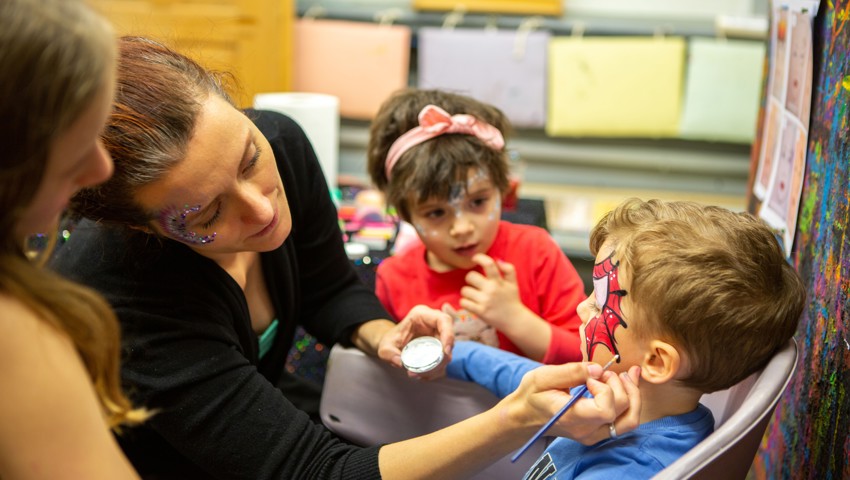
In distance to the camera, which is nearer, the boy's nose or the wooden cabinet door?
the boy's nose

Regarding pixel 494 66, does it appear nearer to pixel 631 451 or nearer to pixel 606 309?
pixel 606 309

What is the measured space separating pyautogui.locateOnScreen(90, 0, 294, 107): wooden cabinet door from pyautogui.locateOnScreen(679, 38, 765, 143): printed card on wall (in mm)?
1512

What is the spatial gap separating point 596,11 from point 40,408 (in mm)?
2795

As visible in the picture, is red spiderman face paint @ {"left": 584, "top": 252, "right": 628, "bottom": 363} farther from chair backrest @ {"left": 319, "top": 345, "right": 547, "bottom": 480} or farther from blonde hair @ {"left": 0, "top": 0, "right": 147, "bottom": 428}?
blonde hair @ {"left": 0, "top": 0, "right": 147, "bottom": 428}

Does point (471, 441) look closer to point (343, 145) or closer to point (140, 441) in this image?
point (140, 441)

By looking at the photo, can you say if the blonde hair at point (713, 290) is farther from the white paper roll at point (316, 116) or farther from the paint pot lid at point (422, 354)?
A: the white paper roll at point (316, 116)

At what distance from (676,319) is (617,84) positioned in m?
2.10

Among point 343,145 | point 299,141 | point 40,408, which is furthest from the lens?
point 343,145

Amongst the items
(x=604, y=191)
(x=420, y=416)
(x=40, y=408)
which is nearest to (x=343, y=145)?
(x=604, y=191)

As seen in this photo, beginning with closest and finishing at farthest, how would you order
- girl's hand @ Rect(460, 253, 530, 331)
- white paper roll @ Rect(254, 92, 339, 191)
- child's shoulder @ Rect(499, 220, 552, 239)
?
girl's hand @ Rect(460, 253, 530, 331) → child's shoulder @ Rect(499, 220, 552, 239) → white paper roll @ Rect(254, 92, 339, 191)

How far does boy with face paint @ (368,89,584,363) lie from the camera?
1.45 meters

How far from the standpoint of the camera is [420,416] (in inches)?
53.6

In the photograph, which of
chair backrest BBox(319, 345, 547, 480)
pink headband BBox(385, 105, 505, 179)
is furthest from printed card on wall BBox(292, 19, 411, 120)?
chair backrest BBox(319, 345, 547, 480)

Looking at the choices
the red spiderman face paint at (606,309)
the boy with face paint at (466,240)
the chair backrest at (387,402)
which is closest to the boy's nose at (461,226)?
the boy with face paint at (466,240)
